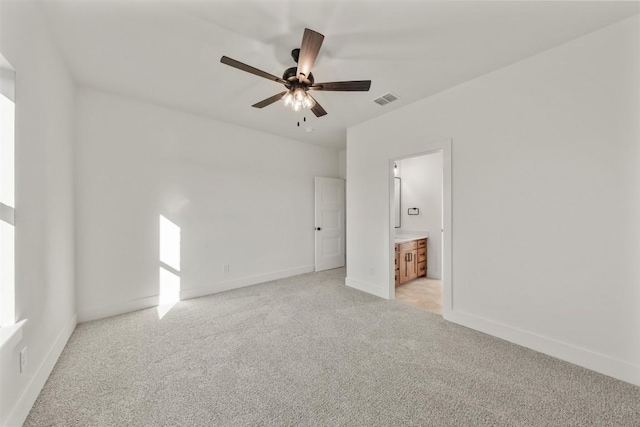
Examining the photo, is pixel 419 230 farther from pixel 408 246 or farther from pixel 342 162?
pixel 342 162

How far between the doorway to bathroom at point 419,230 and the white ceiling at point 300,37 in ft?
5.54

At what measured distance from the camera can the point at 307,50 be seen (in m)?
1.71

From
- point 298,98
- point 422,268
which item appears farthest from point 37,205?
point 422,268

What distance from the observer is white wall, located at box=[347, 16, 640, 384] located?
1853 millimetres

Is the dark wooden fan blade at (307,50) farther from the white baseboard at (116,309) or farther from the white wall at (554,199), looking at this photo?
the white baseboard at (116,309)

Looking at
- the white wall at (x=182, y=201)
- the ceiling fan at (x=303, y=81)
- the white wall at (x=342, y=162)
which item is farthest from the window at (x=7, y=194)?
the white wall at (x=342, y=162)

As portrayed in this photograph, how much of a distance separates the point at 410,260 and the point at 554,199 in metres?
2.51

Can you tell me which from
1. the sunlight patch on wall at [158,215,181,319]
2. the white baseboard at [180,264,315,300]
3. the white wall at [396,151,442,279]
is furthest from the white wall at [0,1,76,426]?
the white wall at [396,151,442,279]

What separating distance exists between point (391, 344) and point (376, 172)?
2.37m

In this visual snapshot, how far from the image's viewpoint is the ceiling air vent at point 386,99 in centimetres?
302

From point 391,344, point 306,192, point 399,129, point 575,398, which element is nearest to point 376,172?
point 399,129

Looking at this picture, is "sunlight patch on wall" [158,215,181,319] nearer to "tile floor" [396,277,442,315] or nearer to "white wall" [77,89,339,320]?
"white wall" [77,89,339,320]

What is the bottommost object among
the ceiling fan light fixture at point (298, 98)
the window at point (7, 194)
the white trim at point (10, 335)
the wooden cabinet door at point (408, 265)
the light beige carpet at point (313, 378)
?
the light beige carpet at point (313, 378)

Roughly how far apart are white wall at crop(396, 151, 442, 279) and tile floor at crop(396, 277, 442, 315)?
448 mm
